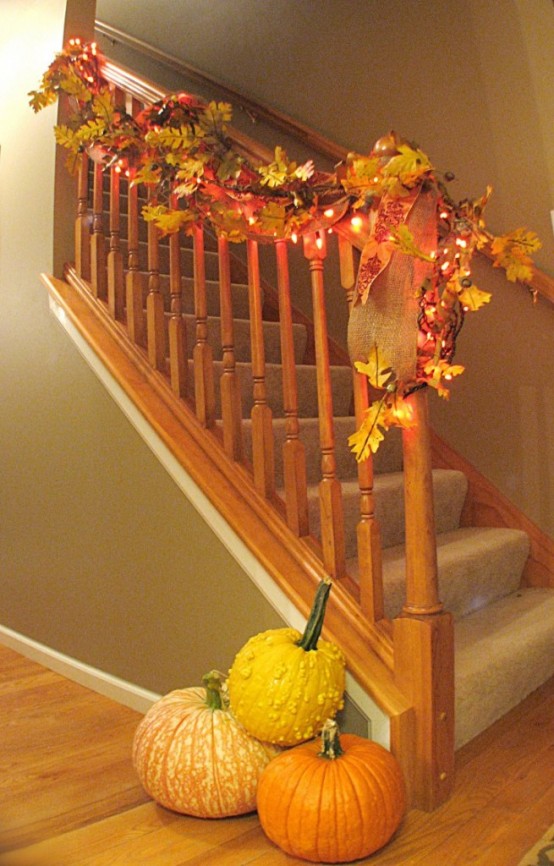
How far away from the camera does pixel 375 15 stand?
10.1ft

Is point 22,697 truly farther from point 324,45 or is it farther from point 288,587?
point 324,45

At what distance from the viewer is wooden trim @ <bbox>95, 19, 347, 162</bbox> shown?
326 centimetres

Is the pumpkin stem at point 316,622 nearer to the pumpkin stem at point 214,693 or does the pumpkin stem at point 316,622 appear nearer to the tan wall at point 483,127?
the pumpkin stem at point 214,693

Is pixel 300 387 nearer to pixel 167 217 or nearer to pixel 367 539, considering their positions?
pixel 167 217

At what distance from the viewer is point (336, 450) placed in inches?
105

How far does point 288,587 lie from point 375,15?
7.77 feet

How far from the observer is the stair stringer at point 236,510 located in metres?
1.68

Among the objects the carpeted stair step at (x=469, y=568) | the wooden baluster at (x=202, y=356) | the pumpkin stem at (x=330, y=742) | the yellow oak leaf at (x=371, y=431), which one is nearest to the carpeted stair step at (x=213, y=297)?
the wooden baluster at (x=202, y=356)

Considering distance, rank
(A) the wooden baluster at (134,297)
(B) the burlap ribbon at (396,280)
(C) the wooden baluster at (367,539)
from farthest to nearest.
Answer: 1. (A) the wooden baluster at (134,297)
2. (C) the wooden baluster at (367,539)
3. (B) the burlap ribbon at (396,280)

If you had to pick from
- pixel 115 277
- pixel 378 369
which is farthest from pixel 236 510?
pixel 115 277

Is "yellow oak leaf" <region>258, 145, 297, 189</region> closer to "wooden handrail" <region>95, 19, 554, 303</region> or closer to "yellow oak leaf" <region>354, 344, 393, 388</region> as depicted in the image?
"wooden handrail" <region>95, 19, 554, 303</region>

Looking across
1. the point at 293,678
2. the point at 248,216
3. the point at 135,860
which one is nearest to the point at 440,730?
the point at 293,678

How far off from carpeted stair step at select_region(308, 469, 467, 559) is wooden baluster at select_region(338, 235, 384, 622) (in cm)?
40

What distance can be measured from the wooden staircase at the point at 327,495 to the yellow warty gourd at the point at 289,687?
12cm
